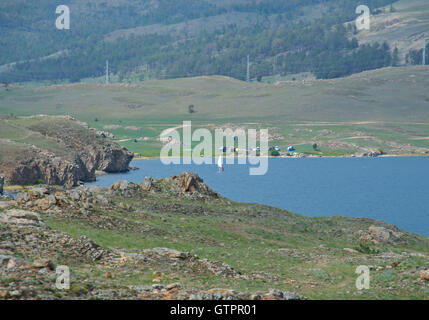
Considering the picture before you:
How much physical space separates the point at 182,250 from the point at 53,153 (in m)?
59.7

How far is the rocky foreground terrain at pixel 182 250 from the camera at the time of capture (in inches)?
711

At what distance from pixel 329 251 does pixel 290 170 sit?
73.9 metres

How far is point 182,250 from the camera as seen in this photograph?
27.0 metres

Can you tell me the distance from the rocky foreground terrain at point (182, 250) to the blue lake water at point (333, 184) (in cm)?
2211

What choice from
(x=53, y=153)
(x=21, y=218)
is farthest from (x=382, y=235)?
(x=53, y=153)

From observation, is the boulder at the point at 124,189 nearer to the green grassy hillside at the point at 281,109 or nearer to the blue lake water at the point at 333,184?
the blue lake water at the point at 333,184

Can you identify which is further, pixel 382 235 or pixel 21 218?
pixel 382 235

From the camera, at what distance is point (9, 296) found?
51.5 ft

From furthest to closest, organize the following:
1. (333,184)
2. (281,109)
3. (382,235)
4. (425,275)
→ (281,109), (333,184), (382,235), (425,275)

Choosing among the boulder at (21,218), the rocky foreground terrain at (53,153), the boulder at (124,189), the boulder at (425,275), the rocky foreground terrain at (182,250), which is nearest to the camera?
the rocky foreground terrain at (182,250)

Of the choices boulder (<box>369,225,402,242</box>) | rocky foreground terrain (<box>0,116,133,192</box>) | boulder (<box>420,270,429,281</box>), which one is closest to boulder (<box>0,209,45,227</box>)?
boulder (<box>420,270,429,281</box>)

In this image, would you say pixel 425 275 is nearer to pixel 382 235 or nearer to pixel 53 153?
pixel 382 235

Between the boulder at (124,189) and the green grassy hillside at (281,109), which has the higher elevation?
the green grassy hillside at (281,109)

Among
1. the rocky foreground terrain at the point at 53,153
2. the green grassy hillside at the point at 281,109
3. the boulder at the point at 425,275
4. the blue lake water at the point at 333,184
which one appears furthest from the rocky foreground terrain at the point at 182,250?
the green grassy hillside at the point at 281,109
